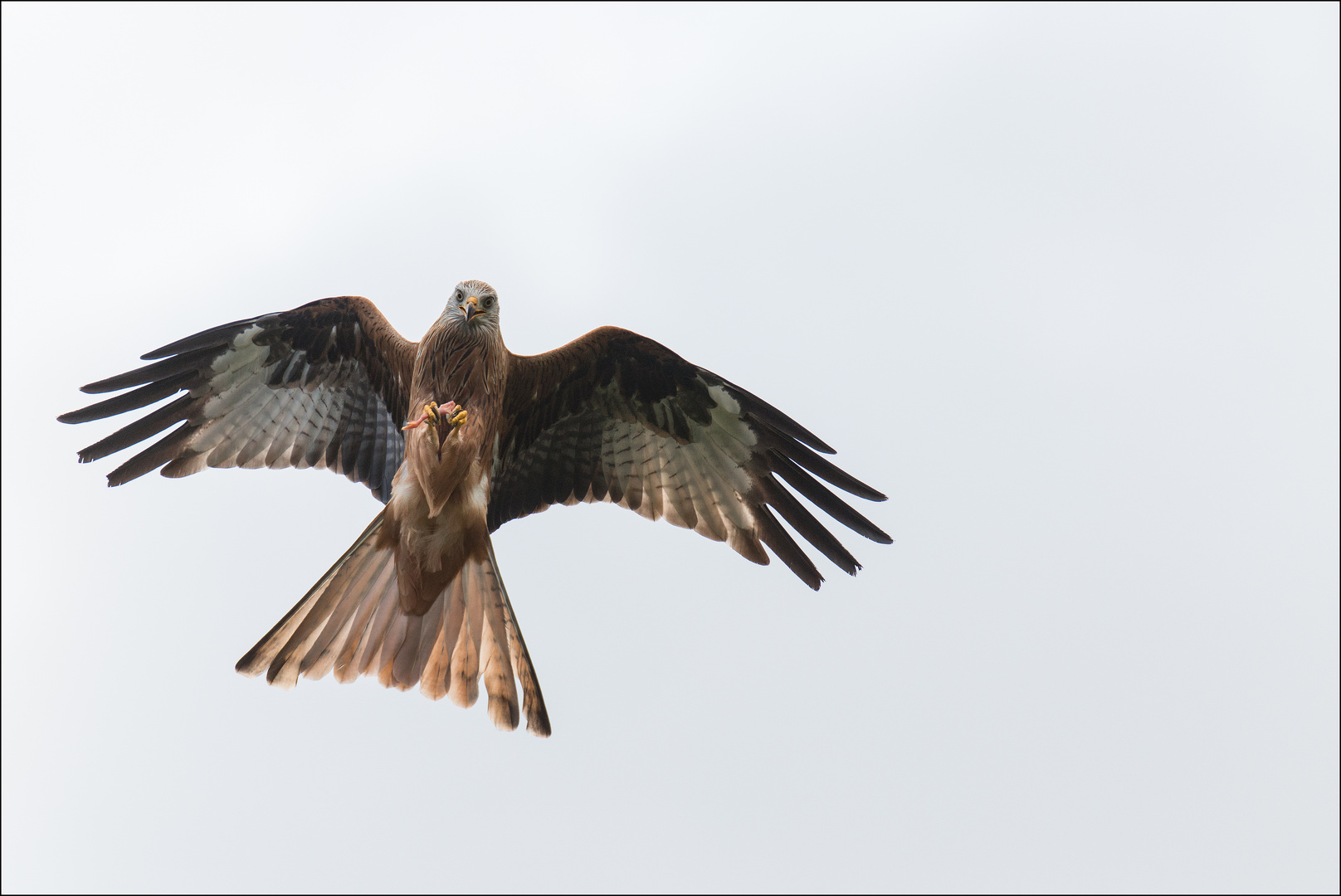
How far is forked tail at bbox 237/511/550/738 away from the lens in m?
6.90

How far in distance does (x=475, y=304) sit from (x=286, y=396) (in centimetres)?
191

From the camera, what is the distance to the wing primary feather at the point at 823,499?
715 centimetres

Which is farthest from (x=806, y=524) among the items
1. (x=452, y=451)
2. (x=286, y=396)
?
(x=286, y=396)

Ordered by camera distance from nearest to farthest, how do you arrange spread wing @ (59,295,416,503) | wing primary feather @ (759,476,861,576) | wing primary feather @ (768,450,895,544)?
wing primary feather @ (768,450,895,544), wing primary feather @ (759,476,861,576), spread wing @ (59,295,416,503)

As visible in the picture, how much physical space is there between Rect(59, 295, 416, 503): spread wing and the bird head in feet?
1.95

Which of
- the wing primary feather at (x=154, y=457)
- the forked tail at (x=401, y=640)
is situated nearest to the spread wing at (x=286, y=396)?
the wing primary feather at (x=154, y=457)

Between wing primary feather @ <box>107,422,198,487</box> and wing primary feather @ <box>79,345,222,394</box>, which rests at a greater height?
wing primary feather @ <box>79,345,222,394</box>

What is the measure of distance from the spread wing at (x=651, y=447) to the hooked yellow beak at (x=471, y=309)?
1.87 feet

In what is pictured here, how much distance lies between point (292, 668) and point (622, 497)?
8.60 feet

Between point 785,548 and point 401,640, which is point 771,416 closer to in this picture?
point 785,548

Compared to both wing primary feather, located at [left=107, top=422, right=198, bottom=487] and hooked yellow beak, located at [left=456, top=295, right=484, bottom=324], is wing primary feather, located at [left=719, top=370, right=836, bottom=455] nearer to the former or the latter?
hooked yellow beak, located at [left=456, top=295, right=484, bottom=324]

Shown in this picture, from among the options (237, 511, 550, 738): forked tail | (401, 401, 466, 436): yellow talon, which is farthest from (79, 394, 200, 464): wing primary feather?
(401, 401, 466, 436): yellow talon

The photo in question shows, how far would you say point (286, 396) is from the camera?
8141 mm

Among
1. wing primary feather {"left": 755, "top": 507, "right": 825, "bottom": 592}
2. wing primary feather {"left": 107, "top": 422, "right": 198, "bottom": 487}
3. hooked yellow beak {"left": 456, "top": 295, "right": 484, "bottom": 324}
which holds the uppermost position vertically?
hooked yellow beak {"left": 456, "top": 295, "right": 484, "bottom": 324}
